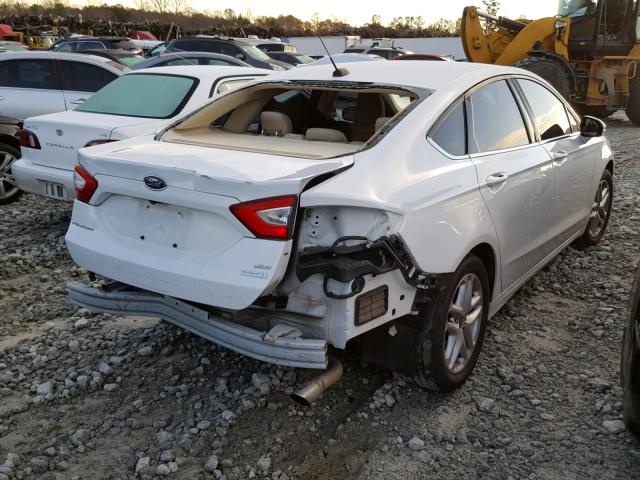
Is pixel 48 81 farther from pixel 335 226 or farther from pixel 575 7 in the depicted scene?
pixel 575 7

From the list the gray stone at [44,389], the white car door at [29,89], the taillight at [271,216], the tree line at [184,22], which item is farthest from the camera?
the tree line at [184,22]

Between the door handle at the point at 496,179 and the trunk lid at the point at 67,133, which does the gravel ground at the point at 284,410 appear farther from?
the trunk lid at the point at 67,133

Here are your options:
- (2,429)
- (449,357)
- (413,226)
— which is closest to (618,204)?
(449,357)

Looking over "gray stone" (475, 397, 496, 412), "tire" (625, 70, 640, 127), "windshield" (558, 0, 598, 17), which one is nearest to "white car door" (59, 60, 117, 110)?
"gray stone" (475, 397, 496, 412)

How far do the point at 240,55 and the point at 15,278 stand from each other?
12606 mm

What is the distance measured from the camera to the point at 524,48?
13.8 metres

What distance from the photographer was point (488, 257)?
353 centimetres

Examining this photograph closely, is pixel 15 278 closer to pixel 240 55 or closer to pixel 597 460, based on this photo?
pixel 597 460

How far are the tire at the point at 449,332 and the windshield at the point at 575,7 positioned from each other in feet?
41.1

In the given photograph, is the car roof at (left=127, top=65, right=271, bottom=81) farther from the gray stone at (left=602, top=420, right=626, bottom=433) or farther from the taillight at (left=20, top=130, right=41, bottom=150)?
the gray stone at (left=602, top=420, right=626, bottom=433)

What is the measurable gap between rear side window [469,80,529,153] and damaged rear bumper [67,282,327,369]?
1.51 meters

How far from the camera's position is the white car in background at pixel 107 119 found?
229 inches

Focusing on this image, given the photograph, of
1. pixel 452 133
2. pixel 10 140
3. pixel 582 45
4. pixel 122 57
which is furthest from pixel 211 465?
pixel 582 45

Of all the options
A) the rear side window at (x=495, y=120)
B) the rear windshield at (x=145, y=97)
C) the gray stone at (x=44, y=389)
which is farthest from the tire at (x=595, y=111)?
the gray stone at (x=44, y=389)
